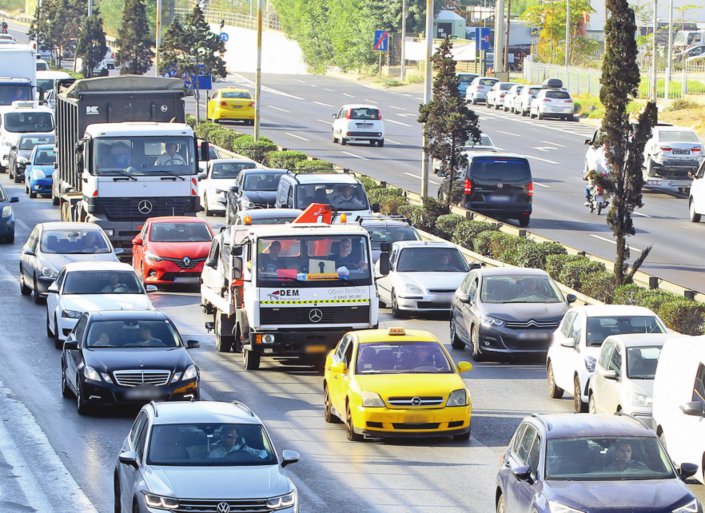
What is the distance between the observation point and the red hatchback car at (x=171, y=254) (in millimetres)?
33594

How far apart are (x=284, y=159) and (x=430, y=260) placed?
889 inches

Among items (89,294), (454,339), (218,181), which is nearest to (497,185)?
(218,181)

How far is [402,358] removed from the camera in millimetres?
20484

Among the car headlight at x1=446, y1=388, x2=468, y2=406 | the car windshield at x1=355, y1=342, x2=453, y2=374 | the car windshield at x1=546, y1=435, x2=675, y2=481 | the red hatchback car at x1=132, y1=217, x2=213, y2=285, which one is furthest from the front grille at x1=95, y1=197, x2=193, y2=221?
the car windshield at x1=546, y1=435, x2=675, y2=481

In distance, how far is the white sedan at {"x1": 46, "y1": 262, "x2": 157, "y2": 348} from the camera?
88.1 ft

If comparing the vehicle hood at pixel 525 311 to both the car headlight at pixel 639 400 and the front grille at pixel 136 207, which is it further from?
the front grille at pixel 136 207

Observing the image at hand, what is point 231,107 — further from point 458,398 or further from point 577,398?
point 458,398

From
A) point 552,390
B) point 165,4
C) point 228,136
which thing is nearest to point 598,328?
point 552,390

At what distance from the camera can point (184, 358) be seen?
21.5 meters

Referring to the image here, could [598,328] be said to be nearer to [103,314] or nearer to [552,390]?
[552,390]

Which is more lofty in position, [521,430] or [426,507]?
[521,430]

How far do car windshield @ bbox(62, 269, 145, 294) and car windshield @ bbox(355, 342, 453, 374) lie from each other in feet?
26.9

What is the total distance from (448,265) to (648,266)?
724 cm

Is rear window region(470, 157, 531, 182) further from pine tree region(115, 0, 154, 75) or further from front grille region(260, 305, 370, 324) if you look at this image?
pine tree region(115, 0, 154, 75)
